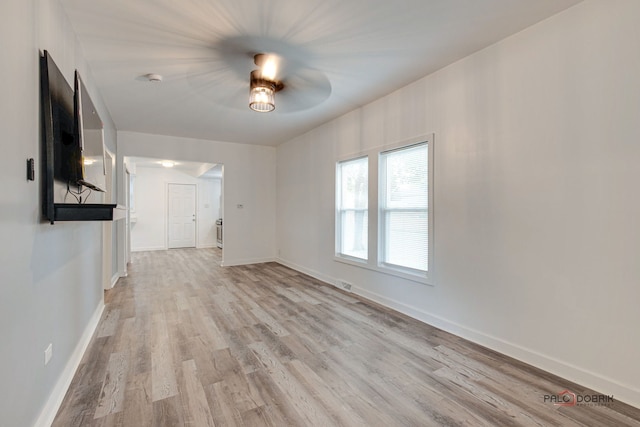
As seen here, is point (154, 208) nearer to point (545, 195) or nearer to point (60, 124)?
point (60, 124)

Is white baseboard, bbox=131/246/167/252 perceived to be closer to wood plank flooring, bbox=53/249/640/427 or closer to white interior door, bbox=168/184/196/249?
white interior door, bbox=168/184/196/249

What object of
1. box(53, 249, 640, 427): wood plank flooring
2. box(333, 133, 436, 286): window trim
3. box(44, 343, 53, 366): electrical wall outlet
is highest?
box(333, 133, 436, 286): window trim

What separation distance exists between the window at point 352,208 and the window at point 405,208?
1.21 ft

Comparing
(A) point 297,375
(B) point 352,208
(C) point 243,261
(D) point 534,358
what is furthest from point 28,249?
(C) point 243,261

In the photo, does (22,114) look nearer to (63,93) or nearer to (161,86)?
(63,93)

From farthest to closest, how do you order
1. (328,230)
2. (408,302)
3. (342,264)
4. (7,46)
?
(328,230)
(342,264)
(408,302)
(7,46)

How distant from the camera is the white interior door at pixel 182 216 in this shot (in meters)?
9.07

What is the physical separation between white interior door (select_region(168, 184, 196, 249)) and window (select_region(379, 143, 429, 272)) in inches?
289

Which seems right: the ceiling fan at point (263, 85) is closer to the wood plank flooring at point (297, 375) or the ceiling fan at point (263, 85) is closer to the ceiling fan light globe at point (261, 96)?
the ceiling fan light globe at point (261, 96)

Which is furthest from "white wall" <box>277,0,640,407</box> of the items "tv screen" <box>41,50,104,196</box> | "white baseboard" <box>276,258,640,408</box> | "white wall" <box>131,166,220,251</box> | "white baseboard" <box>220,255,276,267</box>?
"white wall" <box>131,166,220,251</box>

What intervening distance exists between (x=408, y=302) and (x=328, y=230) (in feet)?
6.31

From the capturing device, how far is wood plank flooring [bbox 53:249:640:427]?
180cm

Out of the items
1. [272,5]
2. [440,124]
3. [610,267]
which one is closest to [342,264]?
[440,124]

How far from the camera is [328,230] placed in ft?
16.4
